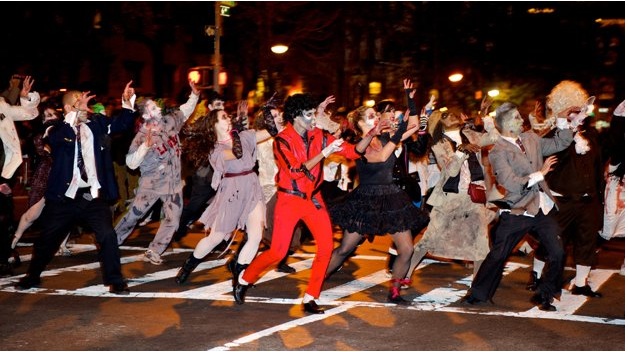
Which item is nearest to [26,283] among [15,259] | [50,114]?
[15,259]

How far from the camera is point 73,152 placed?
352 inches

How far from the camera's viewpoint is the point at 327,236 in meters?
7.99

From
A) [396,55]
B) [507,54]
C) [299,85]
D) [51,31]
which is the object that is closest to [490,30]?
[507,54]

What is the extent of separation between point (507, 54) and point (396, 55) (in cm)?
355

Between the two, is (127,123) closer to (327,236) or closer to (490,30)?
(327,236)

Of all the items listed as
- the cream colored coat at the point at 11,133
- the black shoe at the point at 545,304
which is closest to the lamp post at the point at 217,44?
the cream colored coat at the point at 11,133

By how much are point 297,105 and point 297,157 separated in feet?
1.48

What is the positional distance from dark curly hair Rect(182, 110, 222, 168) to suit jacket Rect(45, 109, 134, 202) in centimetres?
63

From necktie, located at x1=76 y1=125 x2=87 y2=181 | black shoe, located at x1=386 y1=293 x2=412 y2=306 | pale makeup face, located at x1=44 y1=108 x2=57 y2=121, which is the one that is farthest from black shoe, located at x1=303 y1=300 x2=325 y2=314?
pale makeup face, located at x1=44 y1=108 x2=57 y2=121

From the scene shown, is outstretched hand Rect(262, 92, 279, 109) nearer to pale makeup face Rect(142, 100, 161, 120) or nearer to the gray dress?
the gray dress

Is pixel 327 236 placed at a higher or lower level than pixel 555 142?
lower

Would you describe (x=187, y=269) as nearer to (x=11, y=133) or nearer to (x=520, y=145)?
(x=11, y=133)

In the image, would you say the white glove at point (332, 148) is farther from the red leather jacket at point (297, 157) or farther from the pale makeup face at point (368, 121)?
the pale makeup face at point (368, 121)

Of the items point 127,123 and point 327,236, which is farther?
point 127,123
